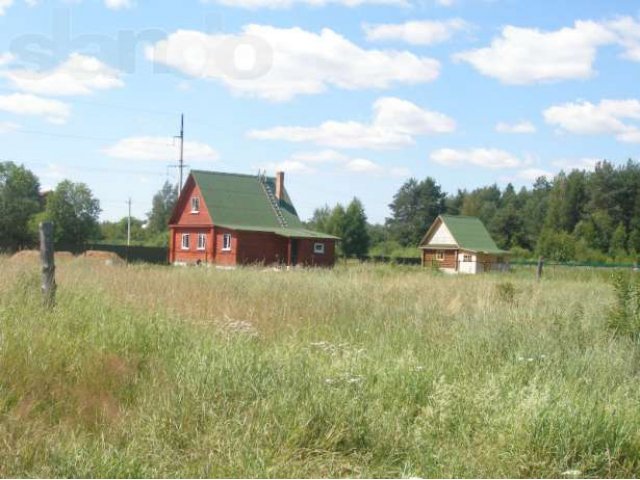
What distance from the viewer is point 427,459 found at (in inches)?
180

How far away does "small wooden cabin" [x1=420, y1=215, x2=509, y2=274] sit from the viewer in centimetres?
5462

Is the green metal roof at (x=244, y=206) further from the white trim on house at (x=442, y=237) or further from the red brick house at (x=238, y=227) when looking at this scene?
the white trim on house at (x=442, y=237)

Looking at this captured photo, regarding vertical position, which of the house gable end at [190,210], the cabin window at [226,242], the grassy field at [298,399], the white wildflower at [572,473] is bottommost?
the white wildflower at [572,473]

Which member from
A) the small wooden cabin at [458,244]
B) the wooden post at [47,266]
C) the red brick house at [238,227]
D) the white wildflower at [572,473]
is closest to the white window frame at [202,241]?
the red brick house at [238,227]

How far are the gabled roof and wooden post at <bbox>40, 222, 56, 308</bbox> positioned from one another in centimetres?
4867

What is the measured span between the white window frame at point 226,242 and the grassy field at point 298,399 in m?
32.7

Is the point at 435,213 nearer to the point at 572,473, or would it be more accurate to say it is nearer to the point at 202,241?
the point at 202,241

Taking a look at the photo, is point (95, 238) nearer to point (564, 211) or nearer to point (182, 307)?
point (564, 211)

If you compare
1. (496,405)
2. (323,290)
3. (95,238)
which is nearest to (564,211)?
(95,238)

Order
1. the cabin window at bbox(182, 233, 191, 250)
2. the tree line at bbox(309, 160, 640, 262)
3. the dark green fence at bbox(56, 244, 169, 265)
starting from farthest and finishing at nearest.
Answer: the tree line at bbox(309, 160, 640, 262)
the cabin window at bbox(182, 233, 191, 250)
the dark green fence at bbox(56, 244, 169, 265)

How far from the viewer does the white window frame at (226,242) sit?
134 feet

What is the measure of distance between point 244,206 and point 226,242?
11.3ft

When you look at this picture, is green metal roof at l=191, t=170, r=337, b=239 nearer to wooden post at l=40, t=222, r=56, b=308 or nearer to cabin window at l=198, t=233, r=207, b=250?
cabin window at l=198, t=233, r=207, b=250

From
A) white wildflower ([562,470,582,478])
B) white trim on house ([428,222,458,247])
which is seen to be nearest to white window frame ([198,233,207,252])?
white trim on house ([428,222,458,247])
